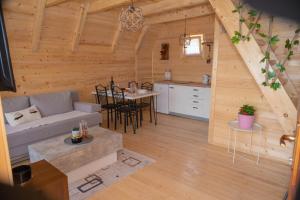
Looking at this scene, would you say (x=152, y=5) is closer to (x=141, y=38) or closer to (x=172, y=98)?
(x=141, y=38)

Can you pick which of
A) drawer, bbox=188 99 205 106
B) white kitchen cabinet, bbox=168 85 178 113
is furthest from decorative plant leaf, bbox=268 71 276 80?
white kitchen cabinet, bbox=168 85 178 113

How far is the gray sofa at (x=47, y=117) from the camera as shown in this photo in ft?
8.52

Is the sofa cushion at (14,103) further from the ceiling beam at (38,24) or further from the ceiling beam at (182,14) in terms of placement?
the ceiling beam at (182,14)

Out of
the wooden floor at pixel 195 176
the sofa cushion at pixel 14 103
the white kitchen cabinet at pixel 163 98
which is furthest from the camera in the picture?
the white kitchen cabinet at pixel 163 98

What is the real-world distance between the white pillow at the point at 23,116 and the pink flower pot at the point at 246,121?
9.67 ft

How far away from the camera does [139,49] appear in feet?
17.0

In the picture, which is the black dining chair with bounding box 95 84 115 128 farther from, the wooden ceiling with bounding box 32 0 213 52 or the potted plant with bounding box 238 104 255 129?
the potted plant with bounding box 238 104 255 129

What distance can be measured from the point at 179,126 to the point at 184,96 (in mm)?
813

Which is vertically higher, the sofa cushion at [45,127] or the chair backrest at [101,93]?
the chair backrest at [101,93]

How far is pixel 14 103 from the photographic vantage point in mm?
3086

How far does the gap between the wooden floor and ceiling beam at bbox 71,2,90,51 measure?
205 cm

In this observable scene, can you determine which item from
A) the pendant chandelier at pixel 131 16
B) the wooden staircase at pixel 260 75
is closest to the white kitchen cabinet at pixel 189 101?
the wooden staircase at pixel 260 75

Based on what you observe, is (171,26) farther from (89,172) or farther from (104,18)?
(89,172)

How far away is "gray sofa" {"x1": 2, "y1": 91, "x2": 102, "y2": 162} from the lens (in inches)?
102
